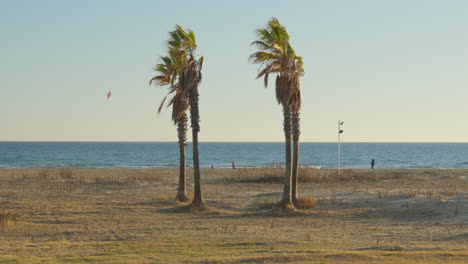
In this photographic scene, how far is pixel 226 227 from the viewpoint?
20906mm

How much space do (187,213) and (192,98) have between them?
526cm

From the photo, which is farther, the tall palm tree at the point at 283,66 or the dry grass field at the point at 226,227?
the tall palm tree at the point at 283,66

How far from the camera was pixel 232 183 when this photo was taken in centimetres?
4272

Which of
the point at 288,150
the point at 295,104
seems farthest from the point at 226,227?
the point at 295,104

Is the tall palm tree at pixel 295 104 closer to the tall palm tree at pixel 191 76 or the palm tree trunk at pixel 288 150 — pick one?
the palm tree trunk at pixel 288 150

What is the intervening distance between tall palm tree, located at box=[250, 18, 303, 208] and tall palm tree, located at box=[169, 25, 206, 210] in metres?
2.78

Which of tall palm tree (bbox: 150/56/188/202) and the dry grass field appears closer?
the dry grass field

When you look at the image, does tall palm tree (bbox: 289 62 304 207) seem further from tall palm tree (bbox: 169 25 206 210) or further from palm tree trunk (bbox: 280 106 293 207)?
tall palm tree (bbox: 169 25 206 210)

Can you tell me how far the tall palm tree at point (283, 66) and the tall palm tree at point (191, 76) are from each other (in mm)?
2778

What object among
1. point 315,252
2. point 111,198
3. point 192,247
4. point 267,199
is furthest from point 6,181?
point 315,252

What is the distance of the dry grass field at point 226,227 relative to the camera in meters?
14.7

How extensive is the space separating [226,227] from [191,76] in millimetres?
8356

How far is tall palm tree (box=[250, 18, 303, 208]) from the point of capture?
25750mm

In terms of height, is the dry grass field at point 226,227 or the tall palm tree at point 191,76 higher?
the tall palm tree at point 191,76
